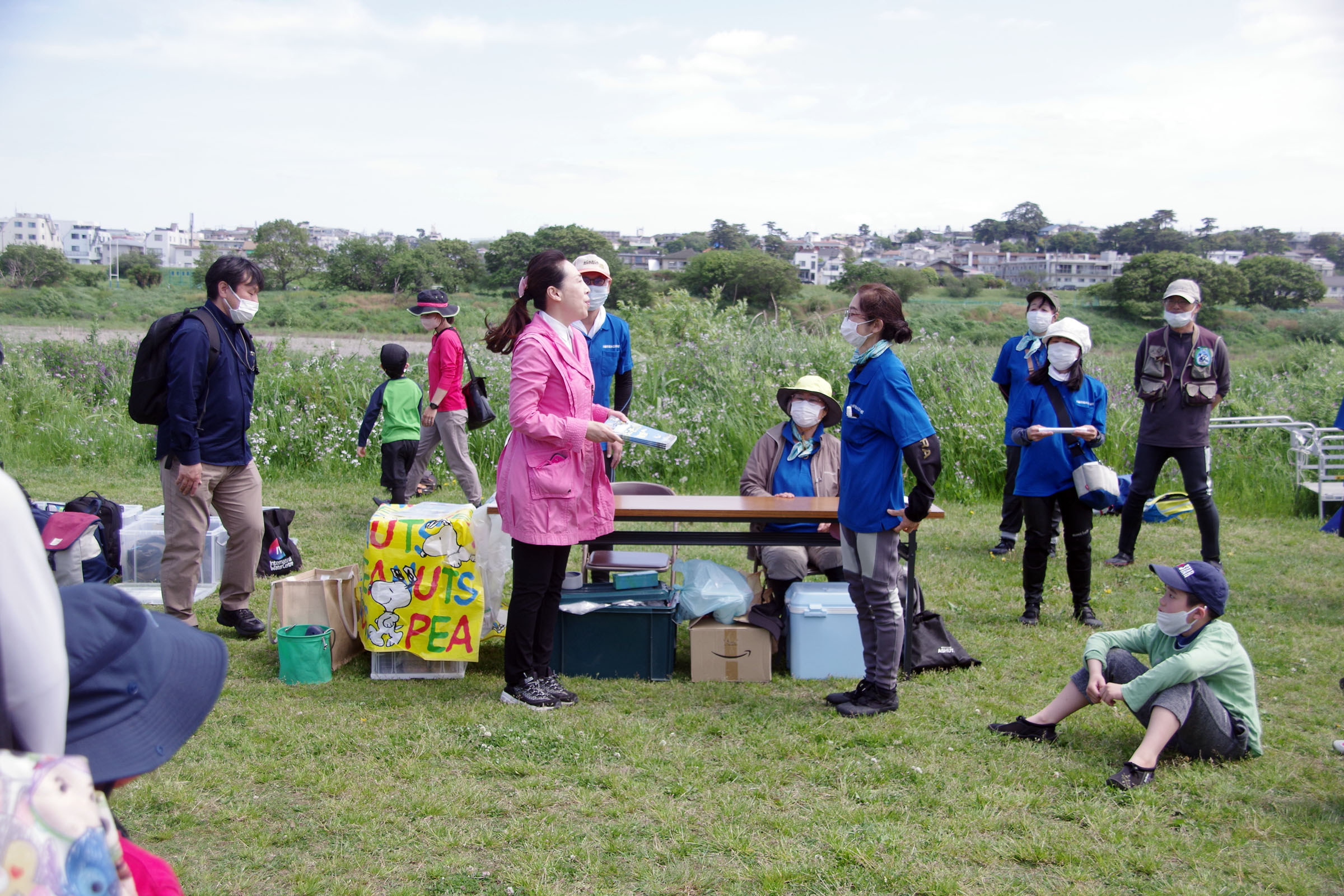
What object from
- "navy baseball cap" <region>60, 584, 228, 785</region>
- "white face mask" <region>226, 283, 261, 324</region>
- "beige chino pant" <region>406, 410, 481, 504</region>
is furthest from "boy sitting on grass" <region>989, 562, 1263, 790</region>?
"beige chino pant" <region>406, 410, 481, 504</region>

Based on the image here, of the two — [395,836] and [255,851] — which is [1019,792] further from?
[255,851]

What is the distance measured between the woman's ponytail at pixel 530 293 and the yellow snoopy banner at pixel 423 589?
937mm

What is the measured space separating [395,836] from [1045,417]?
4.32 metres

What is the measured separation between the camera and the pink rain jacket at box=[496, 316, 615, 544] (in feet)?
13.6

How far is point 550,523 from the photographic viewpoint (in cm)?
427

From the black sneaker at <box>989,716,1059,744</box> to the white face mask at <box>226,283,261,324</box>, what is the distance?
4094 mm

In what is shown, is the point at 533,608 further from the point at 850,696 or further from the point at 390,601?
the point at 850,696

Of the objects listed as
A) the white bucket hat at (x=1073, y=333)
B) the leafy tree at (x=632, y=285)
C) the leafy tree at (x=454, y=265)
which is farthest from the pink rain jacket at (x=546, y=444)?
the leafy tree at (x=454, y=265)

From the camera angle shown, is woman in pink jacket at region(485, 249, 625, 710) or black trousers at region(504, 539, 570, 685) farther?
black trousers at region(504, 539, 570, 685)

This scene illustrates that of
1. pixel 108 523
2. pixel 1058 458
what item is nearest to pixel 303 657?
pixel 108 523

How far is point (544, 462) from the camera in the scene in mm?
4242

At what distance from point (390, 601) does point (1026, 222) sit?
5092 inches

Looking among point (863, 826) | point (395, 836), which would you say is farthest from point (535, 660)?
point (863, 826)

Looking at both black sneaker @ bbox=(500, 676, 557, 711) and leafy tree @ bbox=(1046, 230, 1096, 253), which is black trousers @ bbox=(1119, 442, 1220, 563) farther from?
leafy tree @ bbox=(1046, 230, 1096, 253)
